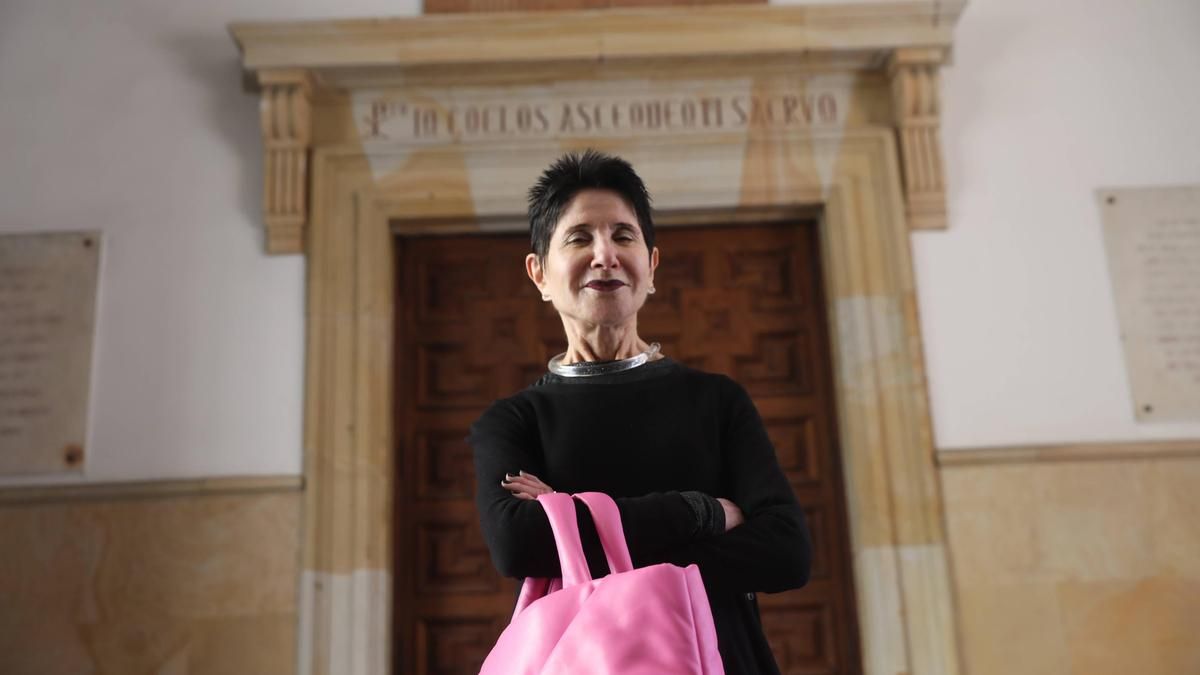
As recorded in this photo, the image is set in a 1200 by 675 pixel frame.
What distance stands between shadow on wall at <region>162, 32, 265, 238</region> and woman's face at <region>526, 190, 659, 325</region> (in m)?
2.32

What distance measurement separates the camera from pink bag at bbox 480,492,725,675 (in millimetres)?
1172

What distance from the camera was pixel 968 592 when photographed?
3250 millimetres

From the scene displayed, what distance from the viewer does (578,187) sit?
5.21 feet

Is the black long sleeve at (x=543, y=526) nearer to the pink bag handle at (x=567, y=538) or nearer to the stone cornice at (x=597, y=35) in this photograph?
the pink bag handle at (x=567, y=538)

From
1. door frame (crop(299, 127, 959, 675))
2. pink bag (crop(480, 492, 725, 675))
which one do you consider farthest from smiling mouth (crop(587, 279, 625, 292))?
door frame (crop(299, 127, 959, 675))

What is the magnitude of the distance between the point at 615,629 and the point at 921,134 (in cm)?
286

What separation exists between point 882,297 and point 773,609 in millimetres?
1124

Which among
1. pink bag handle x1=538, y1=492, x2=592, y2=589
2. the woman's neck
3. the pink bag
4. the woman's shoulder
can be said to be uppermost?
the woman's neck

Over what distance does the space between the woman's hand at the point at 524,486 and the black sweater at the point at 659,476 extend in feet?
0.04

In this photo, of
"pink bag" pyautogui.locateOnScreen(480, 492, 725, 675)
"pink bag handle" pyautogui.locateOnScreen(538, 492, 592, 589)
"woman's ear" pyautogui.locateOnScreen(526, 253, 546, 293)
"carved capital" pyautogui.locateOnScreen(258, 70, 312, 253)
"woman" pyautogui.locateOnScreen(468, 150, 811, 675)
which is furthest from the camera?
"carved capital" pyautogui.locateOnScreen(258, 70, 312, 253)

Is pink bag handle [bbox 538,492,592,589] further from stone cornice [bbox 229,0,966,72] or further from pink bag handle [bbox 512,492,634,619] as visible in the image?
stone cornice [bbox 229,0,966,72]

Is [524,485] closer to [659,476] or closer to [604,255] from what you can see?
[659,476]

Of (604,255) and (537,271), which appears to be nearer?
(604,255)

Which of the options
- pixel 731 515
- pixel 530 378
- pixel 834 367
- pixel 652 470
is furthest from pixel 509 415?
pixel 834 367
